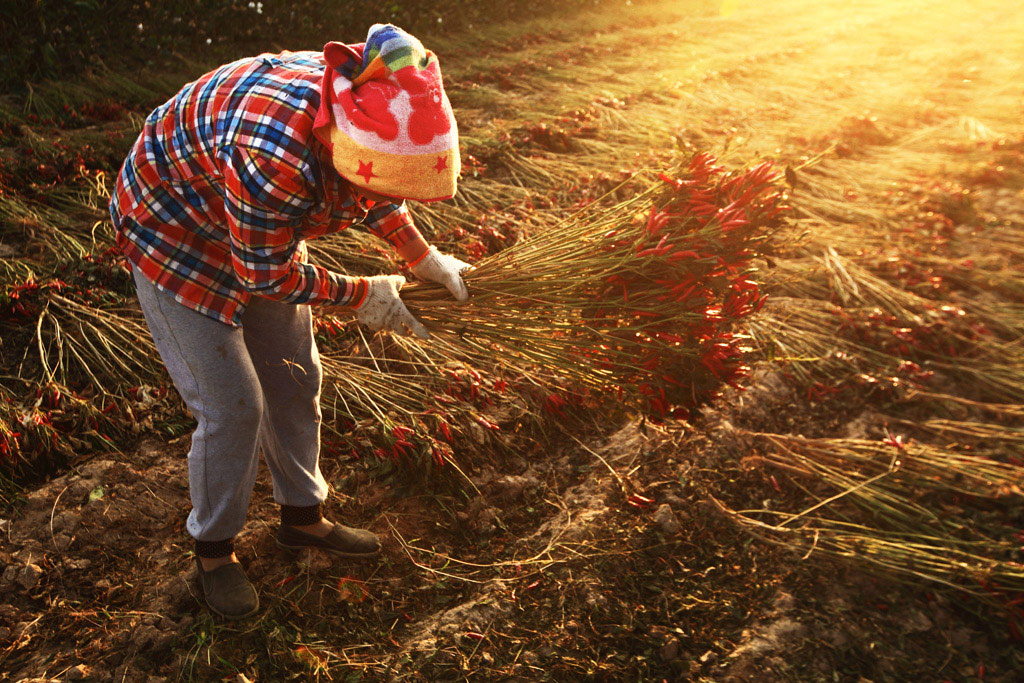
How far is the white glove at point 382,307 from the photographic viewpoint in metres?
1.74

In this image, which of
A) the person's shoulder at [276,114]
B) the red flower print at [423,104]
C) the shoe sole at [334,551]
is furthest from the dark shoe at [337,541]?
the red flower print at [423,104]

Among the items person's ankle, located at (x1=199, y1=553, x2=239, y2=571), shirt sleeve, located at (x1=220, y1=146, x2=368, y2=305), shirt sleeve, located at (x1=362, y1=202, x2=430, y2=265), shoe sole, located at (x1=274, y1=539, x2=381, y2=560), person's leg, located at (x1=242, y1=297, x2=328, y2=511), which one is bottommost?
shoe sole, located at (x1=274, y1=539, x2=381, y2=560)

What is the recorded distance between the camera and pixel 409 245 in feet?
6.07

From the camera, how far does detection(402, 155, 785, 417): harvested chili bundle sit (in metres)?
1.88

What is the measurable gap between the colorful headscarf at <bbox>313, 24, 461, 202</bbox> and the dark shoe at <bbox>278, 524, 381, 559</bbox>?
1.23 m

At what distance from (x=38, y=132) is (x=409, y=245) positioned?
138 inches

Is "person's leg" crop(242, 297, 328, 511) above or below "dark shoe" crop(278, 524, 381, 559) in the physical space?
above

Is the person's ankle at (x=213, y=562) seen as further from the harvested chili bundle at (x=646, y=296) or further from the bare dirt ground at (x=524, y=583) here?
the harvested chili bundle at (x=646, y=296)

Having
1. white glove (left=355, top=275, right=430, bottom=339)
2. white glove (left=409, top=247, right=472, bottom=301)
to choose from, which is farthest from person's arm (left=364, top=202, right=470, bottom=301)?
white glove (left=355, top=275, right=430, bottom=339)

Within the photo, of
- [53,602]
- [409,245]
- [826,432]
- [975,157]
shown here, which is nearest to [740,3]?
[975,157]

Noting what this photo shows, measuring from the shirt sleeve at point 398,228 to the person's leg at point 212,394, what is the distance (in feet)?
1.57

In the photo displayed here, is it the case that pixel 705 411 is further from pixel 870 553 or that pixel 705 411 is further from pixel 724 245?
pixel 724 245

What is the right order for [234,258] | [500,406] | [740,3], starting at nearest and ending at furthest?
[234,258], [500,406], [740,3]

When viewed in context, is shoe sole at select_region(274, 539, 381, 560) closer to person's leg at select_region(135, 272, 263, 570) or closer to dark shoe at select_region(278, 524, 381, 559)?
dark shoe at select_region(278, 524, 381, 559)
